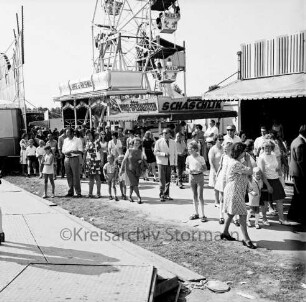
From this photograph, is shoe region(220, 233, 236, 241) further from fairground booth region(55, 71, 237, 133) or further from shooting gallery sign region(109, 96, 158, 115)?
shooting gallery sign region(109, 96, 158, 115)

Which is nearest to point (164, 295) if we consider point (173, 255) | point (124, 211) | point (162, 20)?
point (173, 255)

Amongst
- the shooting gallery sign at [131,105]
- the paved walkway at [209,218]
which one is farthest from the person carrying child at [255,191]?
the shooting gallery sign at [131,105]

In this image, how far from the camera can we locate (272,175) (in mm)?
7656

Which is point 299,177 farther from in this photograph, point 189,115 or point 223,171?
point 189,115

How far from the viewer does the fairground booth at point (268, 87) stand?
1226cm

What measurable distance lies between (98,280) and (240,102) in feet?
35.0

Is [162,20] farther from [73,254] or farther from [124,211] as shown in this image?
[73,254]

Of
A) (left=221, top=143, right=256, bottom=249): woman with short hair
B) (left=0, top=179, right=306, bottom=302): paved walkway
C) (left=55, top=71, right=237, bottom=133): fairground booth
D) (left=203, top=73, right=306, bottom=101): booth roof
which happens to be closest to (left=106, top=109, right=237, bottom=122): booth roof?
(left=55, top=71, right=237, bottom=133): fairground booth

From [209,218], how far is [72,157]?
450 cm

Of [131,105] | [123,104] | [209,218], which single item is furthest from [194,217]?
[123,104]

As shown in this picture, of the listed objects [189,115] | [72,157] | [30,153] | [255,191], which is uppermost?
[189,115]

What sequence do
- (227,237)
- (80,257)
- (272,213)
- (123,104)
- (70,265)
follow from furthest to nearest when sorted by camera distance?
1. (123,104)
2. (272,213)
3. (227,237)
4. (80,257)
5. (70,265)

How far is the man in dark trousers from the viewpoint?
754 centimetres

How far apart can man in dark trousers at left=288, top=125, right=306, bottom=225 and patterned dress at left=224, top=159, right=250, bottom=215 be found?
1.67 m
